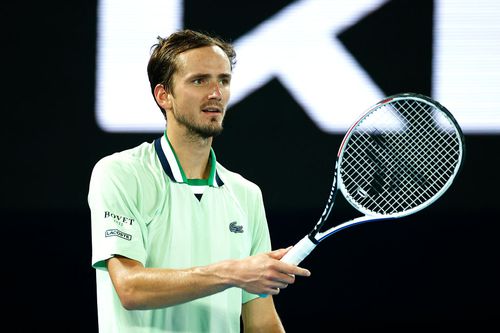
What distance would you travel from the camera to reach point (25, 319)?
4410 millimetres

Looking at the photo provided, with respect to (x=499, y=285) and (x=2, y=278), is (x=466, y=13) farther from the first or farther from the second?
(x=2, y=278)

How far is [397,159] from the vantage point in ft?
11.6

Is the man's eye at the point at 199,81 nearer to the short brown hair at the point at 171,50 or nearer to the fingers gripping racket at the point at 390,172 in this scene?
the short brown hair at the point at 171,50

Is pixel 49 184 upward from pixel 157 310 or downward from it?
upward

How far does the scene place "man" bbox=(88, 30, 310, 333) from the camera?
2.46m

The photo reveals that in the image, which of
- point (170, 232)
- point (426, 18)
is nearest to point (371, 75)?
point (426, 18)

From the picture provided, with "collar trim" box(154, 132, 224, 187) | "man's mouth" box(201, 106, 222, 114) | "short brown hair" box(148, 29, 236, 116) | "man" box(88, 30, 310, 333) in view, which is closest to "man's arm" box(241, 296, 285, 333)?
"man" box(88, 30, 310, 333)

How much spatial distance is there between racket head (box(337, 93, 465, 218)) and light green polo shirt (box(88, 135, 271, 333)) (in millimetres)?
420

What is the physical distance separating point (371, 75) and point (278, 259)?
207cm

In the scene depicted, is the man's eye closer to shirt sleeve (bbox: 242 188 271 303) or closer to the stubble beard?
the stubble beard

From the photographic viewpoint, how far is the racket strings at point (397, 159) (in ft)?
10.1

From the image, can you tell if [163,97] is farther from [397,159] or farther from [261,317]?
[397,159]

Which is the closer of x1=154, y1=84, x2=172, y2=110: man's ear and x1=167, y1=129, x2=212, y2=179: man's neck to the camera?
x1=167, y1=129, x2=212, y2=179: man's neck

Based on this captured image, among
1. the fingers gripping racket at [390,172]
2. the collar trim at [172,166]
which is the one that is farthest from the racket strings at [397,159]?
the collar trim at [172,166]
